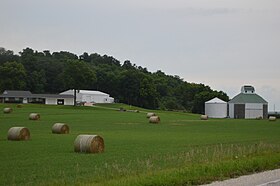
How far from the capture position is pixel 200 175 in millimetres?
15703

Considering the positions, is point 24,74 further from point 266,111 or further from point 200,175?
point 200,175

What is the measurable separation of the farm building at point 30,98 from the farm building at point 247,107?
48781mm

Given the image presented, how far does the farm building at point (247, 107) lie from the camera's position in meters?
141

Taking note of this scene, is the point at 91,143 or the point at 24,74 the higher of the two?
the point at 24,74

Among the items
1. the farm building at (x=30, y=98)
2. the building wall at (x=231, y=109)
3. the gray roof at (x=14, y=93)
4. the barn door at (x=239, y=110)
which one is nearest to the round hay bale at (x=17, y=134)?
the farm building at (x=30, y=98)

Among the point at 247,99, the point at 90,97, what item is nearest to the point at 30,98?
the point at 90,97

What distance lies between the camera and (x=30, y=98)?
14500 centimetres

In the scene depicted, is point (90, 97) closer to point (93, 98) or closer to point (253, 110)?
point (93, 98)

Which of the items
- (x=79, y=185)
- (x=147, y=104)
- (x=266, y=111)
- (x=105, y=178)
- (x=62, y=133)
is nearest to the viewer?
(x=79, y=185)

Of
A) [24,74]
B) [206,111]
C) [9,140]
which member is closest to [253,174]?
[9,140]

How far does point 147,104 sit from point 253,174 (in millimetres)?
146291

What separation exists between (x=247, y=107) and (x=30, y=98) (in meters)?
62.1

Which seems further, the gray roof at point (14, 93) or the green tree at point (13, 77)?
the green tree at point (13, 77)

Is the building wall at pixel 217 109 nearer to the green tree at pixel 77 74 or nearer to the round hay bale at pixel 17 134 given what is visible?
the green tree at pixel 77 74
